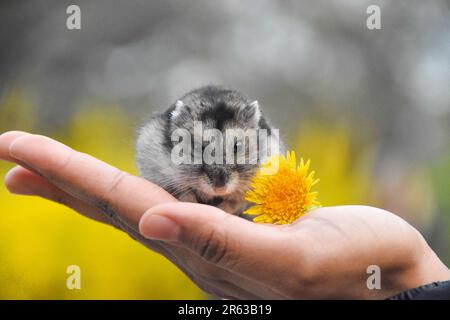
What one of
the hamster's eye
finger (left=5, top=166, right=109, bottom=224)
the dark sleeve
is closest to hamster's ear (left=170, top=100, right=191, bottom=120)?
the hamster's eye

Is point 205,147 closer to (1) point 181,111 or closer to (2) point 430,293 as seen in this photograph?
(1) point 181,111

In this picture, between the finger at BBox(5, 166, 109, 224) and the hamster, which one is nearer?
the hamster

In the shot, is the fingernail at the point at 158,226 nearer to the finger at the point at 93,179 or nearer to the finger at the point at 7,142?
the finger at the point at 93,179

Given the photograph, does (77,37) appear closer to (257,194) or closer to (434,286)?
(257,194)

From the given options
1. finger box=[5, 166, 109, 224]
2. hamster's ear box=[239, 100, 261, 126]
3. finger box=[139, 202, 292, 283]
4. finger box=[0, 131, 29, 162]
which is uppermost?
hamster's ear box=[239, 100, 261, 126]

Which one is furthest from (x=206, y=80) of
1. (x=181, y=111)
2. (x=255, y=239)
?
(x=255, y=239)

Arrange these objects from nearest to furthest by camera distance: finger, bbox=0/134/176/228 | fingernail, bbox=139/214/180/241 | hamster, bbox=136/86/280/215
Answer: fingernail, bbox=139/214/180/241 → finger, bbox=0/134/176/228 → hamster, bbox=136/86/280/215

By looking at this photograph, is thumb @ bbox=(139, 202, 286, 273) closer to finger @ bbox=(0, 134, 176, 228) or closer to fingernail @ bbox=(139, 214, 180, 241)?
fingernail @ bbox=(139, 214, 180, 241)
